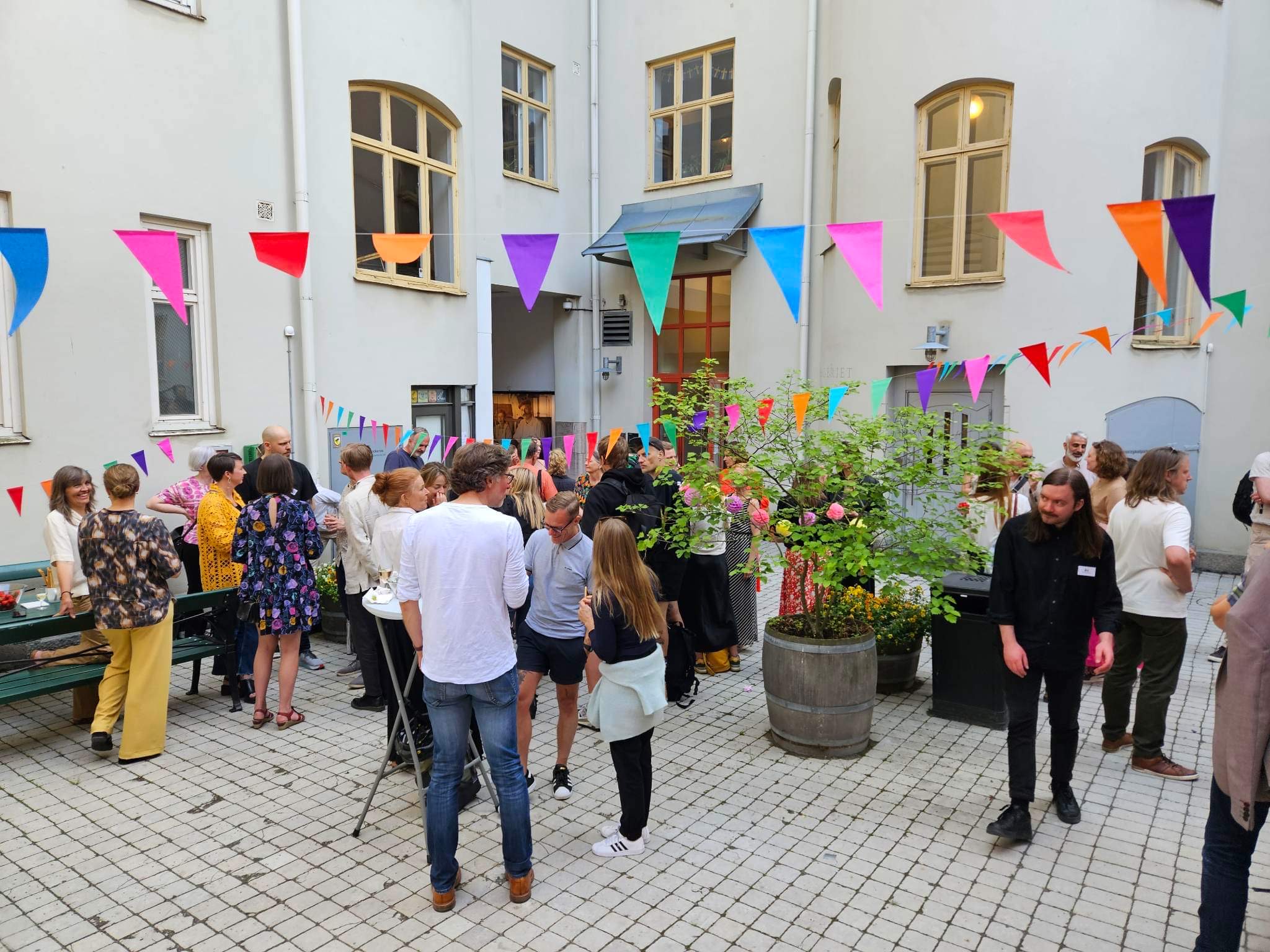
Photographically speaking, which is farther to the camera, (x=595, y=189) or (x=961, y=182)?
(x=595, y=189)

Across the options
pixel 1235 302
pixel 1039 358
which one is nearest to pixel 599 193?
pixel 1039 358

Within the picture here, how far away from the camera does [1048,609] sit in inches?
166

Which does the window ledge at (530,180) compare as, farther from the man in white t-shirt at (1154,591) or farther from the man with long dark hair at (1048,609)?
the man with long dark hair at (1048,609)

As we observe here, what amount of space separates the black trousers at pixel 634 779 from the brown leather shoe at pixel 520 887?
1.88 feet

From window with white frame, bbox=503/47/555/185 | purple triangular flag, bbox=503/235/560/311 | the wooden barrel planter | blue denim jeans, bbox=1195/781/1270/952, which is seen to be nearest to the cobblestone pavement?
the wooden barrel planter

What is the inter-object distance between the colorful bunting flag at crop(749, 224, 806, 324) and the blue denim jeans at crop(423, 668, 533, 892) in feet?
13.8

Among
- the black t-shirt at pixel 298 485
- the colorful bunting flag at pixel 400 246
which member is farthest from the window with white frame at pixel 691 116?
the black t-shirt at pixel 298 485

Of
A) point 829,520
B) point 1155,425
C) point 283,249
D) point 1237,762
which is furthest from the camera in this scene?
point 1155,425

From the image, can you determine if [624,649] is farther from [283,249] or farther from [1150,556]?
[283,249]

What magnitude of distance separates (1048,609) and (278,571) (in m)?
4.83

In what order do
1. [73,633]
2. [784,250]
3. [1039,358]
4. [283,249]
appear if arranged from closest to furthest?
[73,633]
[784,250]
[283,249]
[1039,358]

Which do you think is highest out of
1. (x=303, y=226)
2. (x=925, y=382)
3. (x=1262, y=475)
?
(x=303, y=226)

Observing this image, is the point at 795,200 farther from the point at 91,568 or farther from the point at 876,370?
the point at 91,568

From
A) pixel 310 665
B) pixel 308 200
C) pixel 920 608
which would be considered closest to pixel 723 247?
pixel 308 200
